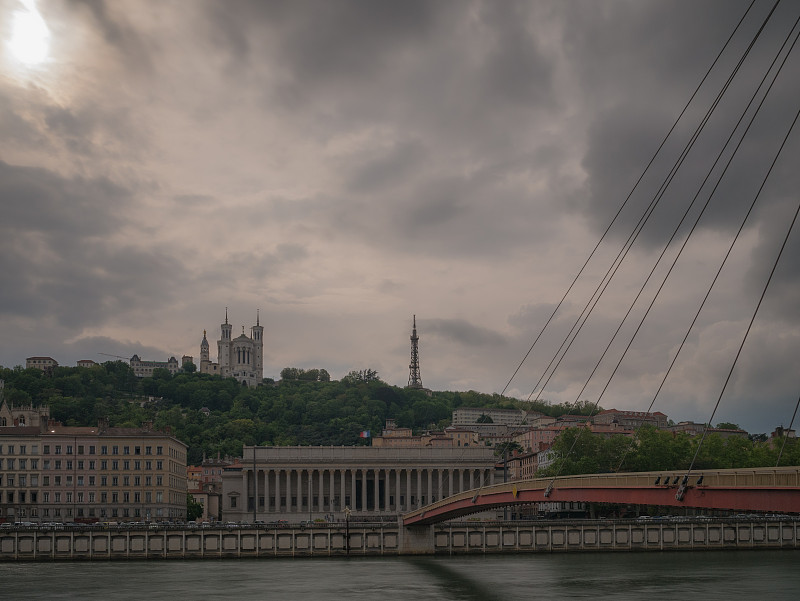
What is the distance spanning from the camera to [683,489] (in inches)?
1549

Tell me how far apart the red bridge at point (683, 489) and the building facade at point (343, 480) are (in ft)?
327

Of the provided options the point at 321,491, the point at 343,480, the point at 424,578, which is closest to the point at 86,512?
the point at 321,491

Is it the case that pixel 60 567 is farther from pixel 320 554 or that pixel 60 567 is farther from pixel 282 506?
pixel 282 506

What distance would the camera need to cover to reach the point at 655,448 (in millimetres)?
128125

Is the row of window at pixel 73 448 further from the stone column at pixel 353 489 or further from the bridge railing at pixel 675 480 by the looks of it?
the bridge railing at pixel 675 480

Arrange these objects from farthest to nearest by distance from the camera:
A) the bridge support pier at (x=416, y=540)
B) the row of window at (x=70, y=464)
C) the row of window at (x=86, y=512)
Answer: the row of window at (x=70, y=464)
the row of window at (x=86, y=512)
the bridge support pier at (x=416, y=540)

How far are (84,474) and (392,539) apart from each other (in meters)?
48.4

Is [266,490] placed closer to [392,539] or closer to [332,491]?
[332,491]

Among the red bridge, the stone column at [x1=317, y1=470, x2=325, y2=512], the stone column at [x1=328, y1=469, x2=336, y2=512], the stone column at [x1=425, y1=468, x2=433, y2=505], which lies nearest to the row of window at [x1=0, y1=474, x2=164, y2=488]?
the stone column at [x1=317, y1=470, x2=325, y2=512]

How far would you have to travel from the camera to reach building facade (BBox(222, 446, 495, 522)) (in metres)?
161

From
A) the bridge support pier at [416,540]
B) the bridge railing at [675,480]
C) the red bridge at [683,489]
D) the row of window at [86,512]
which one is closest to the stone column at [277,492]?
the row of window at [86,512]

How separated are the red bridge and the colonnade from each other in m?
99.6

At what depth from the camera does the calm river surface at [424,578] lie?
205ft

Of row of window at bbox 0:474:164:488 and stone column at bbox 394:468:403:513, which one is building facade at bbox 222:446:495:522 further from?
row of window at bbox 0:474:164:488
